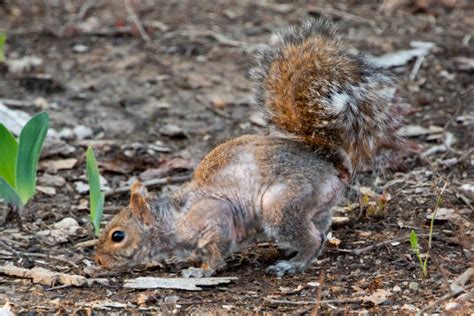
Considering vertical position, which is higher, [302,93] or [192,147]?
[302,93]

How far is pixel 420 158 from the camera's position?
5.86 m

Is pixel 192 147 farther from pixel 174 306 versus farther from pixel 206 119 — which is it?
pixel 174 306

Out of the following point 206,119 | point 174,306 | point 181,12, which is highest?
point 181,12

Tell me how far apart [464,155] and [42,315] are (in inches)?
110

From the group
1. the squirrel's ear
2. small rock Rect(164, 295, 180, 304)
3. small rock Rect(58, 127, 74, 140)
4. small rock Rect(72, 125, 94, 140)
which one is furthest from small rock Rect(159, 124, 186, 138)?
small rock Rect(164, 295, 180, 304)

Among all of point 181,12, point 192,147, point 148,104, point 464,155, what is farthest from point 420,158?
point 181,12

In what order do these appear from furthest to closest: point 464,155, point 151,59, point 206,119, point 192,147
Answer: point 151,59 < point 206,119 < point 192,147 < point 464,155

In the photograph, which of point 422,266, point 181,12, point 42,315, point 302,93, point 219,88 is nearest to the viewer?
point 42,315

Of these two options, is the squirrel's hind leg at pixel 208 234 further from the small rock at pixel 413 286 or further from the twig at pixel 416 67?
the twig at pixel 416 67

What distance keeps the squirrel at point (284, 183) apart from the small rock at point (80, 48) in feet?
11.2

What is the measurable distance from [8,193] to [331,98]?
5.40 feet

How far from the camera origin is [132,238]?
15.0ft

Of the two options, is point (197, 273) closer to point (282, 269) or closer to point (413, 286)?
point (282, 269)

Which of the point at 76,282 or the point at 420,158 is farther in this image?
the point at 420,158
